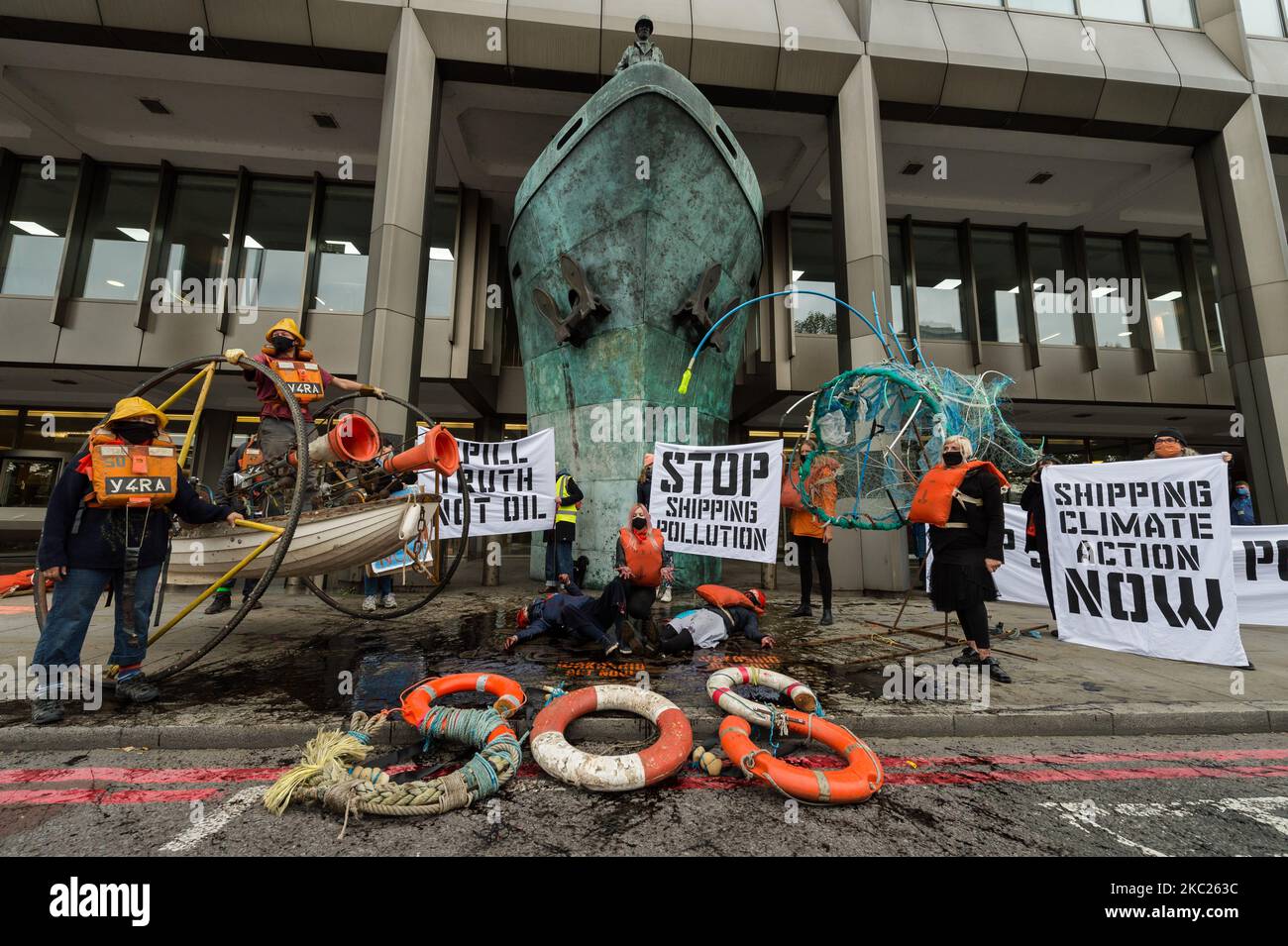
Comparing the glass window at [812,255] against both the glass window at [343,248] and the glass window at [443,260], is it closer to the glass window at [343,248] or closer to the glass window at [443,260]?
the glass window at [443,260]

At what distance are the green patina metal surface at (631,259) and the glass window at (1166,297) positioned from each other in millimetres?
16359

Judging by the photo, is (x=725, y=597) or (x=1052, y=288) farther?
(x=1052, y=288)

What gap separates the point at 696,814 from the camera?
250 centimetres

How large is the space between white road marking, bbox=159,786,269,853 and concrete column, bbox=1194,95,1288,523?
16129 mm

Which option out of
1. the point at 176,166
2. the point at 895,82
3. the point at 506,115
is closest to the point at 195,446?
the point at 176,166

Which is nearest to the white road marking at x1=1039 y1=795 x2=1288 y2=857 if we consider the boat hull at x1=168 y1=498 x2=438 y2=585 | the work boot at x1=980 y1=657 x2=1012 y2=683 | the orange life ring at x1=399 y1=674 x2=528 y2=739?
the work boot at x1=980 y1=657 x2=1012 y2=683

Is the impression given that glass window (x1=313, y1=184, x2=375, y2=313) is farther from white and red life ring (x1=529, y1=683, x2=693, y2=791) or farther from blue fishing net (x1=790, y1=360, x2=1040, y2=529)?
white and red life ring (x1=529, y1=683, x2=693, y2=791)

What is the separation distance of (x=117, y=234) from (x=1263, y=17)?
2960 centimetres

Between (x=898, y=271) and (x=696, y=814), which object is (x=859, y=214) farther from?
(x=696, y=814)

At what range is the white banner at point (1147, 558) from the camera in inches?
193

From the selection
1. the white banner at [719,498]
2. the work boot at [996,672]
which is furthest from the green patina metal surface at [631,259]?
the work boot at [996,672]

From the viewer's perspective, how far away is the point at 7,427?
52.4ft

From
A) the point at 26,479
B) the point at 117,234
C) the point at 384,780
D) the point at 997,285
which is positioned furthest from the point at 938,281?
the point at 26,479
